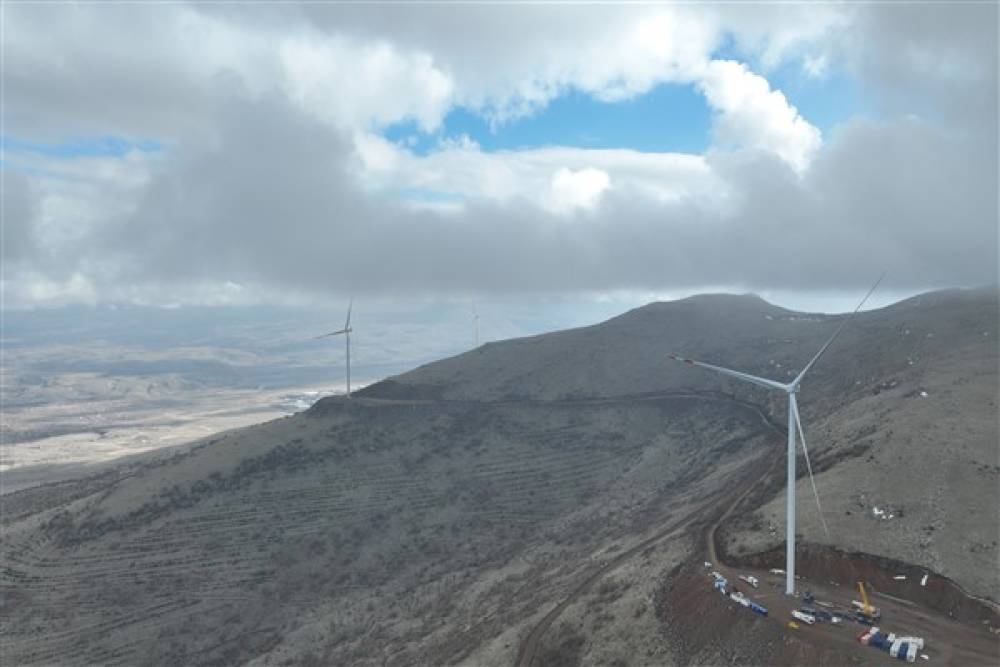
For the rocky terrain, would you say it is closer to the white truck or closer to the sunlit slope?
the sunlit slope

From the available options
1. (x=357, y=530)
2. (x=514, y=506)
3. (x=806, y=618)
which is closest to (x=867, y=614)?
(x=806, y=618)

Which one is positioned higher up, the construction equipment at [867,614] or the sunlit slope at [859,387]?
the sunlit slope at [859,387]

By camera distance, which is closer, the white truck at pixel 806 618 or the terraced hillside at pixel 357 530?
the white truck at pixel 806 618

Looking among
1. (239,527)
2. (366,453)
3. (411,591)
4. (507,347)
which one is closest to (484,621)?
(411,591)

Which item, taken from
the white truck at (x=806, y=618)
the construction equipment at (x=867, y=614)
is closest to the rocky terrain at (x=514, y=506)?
the white truck at (x=806, y=618)

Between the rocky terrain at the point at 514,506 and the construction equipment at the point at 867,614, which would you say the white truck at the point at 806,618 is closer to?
the rocky terrain at the point at 514,506

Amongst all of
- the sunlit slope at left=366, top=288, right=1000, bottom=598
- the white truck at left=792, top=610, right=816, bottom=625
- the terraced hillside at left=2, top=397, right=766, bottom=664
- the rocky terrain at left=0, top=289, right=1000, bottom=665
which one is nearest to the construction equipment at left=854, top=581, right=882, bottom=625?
the white truck at left=792, top=610, right=816, bottom=625

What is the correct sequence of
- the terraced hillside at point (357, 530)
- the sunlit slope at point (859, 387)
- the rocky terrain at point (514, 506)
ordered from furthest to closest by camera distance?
the terraced hillside at point (357, 530) < the rocky terrain at point (514, 506) < the sunlit slope at point (859, 387)

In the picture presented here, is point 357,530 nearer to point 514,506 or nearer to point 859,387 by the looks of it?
point 514,506

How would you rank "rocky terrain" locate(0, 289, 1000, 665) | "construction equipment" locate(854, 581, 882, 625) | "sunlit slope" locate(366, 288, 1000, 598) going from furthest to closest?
"rocky terrain" locate(0, 289, 1000, 665), "sunlit slope" locate(366, 288, 1000, 598), "construction equipment" locate(854, 581, 882, 625)
